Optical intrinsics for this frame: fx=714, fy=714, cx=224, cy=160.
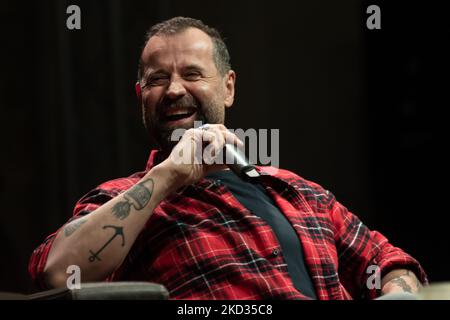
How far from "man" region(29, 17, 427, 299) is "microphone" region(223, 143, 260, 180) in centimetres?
3

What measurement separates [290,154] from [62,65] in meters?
0.90

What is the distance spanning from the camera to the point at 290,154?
2.60m

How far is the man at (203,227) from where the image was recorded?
57.7 inches

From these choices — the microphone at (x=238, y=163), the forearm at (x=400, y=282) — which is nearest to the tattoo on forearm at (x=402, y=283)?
the forearm at (x=400, y=282)

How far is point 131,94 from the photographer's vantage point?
2.66m

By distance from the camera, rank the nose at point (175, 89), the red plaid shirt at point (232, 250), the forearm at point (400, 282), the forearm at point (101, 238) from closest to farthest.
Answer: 1. the forearm at point (101, 238)
2. the red plaid shirt at point (232, 250)
3. the forearm at point (400, 282)
4. the nose at point (175, 89)

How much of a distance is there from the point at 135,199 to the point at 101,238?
0.38 feet

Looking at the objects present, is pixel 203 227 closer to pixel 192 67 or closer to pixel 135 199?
pixel 135 199

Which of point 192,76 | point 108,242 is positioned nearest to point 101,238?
point 108,242

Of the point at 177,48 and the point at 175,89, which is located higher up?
the point at 177,48

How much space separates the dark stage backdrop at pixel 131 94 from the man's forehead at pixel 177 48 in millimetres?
743

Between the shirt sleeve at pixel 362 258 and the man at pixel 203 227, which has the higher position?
the man at pixel 203 227

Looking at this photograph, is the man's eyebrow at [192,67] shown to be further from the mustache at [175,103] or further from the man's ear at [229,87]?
the man's ear at [229,87]

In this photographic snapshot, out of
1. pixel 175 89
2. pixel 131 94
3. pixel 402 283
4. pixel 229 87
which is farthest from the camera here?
pixel 131 94
